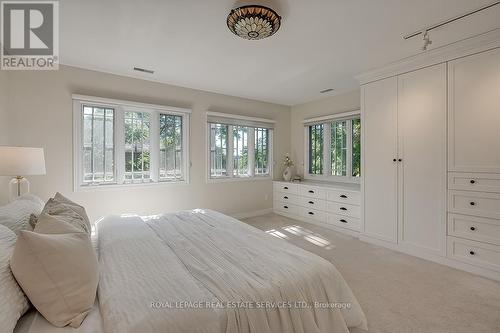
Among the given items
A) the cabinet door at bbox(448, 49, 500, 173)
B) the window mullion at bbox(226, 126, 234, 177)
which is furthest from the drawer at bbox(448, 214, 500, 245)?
the window mullion at bbox(226, 126, 234, 177)

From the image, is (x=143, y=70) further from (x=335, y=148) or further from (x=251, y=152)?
(x=335, y=148)

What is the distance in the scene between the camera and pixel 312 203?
4.40 metres

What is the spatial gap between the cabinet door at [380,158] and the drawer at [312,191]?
2.67ft

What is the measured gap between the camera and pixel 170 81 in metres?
3.81

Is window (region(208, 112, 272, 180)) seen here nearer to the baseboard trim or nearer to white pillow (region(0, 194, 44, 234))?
the baseboard trim

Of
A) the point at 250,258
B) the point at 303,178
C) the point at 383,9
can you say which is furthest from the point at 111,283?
the point at 303,178

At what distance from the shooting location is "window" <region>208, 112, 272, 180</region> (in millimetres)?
4484

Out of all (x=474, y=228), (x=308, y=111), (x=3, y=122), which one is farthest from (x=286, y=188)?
(x=3, y=122)

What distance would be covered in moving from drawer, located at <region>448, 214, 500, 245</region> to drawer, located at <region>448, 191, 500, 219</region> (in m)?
0.06

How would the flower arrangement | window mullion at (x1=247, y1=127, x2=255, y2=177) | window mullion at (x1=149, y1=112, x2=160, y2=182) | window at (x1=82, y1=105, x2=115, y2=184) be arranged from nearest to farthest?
window at (x1=82, y1=105, x2=115, y2=184) → window mullion at (x1=149, y1=112, x2=160, y2=182) → window mullion at (x1=247, y1=127, x2=255, y2=177) → the flower arrangement

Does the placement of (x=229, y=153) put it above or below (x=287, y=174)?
above

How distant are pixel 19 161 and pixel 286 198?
13.5 ft

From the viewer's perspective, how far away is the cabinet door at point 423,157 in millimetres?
2750

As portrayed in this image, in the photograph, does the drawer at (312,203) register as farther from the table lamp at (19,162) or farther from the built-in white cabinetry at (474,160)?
the table lamp at (19,162)
